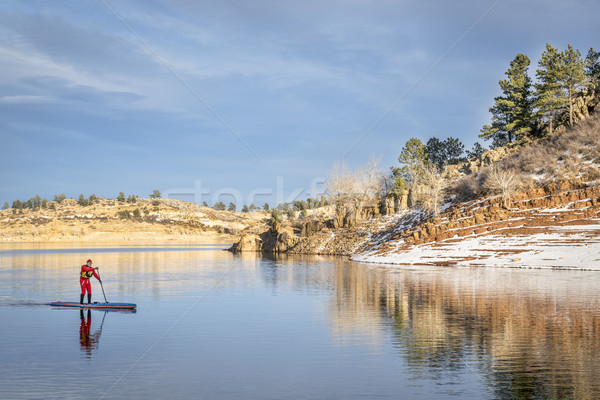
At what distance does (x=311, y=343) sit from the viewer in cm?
1777

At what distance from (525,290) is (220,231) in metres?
173

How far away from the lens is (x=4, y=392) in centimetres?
1225

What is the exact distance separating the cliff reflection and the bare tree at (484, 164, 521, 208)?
2752 cm

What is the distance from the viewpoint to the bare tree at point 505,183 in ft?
209

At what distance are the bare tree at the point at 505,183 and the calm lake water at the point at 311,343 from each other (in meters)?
31.8

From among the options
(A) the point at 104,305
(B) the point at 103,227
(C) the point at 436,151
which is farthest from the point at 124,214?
(A) the point at 104,305

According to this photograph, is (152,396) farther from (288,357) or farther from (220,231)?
(220,231)

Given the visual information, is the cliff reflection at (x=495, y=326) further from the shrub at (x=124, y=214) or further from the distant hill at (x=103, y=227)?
the shrub at (x=124, y=214)

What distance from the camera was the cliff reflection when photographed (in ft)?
43.9

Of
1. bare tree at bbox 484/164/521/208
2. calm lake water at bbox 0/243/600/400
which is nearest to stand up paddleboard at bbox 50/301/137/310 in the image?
calm lake water at bbox 0/243/600/400

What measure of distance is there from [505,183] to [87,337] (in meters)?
57.0

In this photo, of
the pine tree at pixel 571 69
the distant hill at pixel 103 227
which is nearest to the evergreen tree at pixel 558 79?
the pine tree at pixel 571 69

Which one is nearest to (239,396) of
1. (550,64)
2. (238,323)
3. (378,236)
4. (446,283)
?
(238,323)

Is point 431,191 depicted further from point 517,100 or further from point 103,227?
point 103,227
